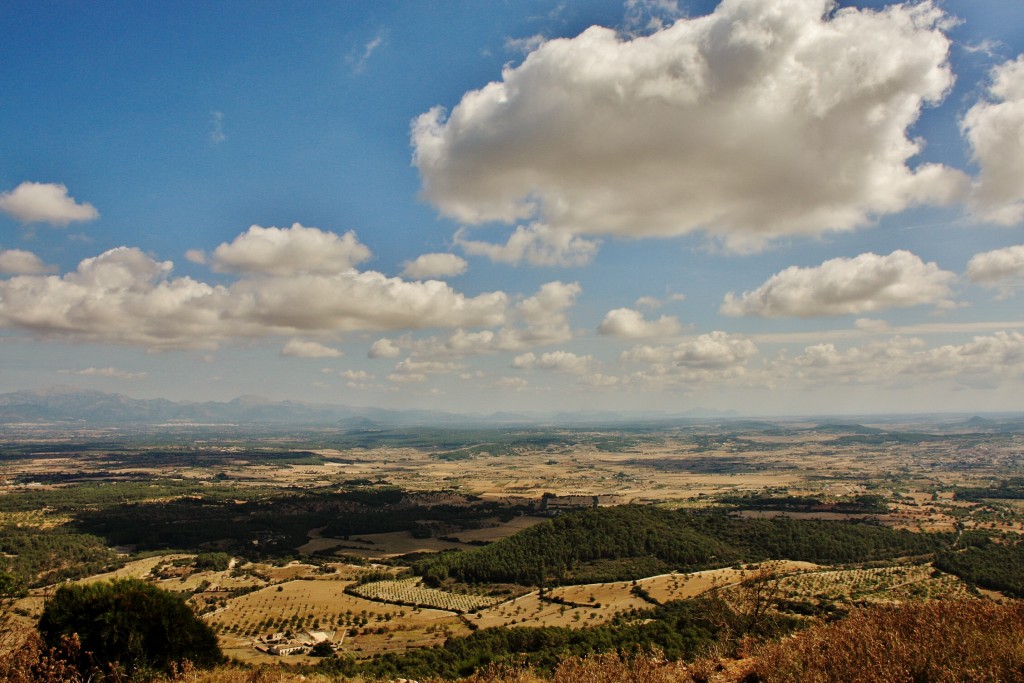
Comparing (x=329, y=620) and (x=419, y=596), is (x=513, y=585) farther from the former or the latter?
(x=329, y=620)

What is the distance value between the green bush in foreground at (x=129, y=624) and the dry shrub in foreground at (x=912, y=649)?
24.1 meters

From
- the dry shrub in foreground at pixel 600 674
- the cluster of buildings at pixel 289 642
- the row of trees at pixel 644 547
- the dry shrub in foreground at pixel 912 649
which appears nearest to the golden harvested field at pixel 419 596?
the row of trees at pixel 644 547

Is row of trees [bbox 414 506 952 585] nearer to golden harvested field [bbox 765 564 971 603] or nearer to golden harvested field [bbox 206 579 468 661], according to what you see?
golden harvested field [bbox 765 564 971 603]

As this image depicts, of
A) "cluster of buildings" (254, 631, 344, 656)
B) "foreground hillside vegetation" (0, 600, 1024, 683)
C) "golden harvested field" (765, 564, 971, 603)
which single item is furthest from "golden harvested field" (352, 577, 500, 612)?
"foreground hillside vegetation" (0, 600, 1024, 683)

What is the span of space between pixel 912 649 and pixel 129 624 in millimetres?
29916

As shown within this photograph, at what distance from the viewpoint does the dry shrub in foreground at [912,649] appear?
1084 cm

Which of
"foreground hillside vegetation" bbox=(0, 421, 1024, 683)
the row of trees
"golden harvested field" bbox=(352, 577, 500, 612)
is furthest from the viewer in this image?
the row of trees

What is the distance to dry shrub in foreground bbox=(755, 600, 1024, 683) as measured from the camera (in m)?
10.8

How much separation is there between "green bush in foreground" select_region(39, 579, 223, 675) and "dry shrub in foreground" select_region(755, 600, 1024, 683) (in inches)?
947

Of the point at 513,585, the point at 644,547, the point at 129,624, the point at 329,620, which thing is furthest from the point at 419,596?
the point at 129,624

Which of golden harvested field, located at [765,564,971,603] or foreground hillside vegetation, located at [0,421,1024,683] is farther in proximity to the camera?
golden harvested field, located at [765,564,971,603]

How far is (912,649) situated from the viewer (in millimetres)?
11828

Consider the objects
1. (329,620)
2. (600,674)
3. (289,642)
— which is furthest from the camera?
(329,620)

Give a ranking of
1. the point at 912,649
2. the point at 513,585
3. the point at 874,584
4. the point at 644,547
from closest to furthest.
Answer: the point at 912,649
the point at 874,584
the point at 513,585
the point at 644,547
